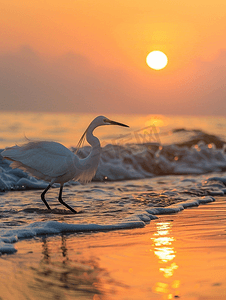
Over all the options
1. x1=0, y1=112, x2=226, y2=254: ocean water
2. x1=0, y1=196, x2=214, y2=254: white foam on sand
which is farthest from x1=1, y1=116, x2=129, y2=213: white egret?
x1=0, y1=196, x2=214, y2=254: white foam on sand

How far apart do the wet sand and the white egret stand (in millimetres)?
1687

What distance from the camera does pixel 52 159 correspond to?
6.29 meters

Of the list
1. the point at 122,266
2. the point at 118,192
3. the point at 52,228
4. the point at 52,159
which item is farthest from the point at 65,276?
the point at 118,192

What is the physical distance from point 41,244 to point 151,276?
4.79ft

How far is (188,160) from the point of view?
576 inches

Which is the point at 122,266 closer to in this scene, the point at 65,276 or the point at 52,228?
the point at 65,276

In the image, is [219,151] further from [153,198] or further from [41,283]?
[41,283]

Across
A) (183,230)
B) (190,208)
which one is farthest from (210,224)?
(190,208)

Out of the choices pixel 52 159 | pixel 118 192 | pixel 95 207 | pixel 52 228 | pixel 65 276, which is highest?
pixel 52 159

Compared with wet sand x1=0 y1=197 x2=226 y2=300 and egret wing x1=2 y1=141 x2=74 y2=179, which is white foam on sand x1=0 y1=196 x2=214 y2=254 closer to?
wet sand x1=0 y1=197 x2=226 y2=300

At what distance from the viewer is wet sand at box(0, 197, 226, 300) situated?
120 inches

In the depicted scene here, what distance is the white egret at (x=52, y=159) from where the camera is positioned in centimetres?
628

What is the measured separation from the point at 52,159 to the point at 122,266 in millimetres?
2970

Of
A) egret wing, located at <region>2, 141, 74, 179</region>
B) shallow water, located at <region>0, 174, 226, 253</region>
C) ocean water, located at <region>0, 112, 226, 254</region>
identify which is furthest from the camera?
egret wing, located at <region>2, 141, 74, 179</region>
